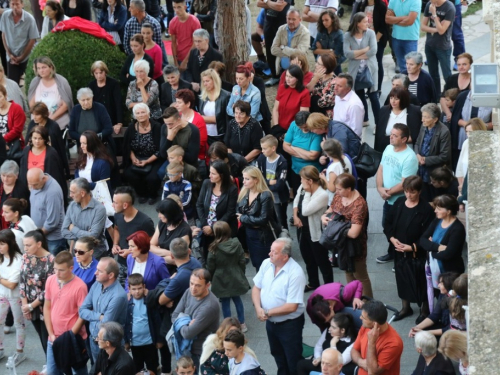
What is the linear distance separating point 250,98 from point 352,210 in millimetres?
3033

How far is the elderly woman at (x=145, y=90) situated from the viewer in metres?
13.1

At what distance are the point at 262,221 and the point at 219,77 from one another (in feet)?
10.4

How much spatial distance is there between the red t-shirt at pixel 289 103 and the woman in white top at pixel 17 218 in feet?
11.5

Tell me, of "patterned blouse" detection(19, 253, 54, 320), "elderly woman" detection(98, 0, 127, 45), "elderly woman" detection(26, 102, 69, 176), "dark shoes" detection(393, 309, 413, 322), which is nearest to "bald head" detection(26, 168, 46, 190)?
"elderly woman" detection(26, 102, 69, 176)

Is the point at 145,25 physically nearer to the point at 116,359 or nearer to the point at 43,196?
the point at 43,196

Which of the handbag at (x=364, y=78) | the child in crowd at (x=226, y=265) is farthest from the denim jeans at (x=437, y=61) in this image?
the child in crowd at (x=226, y=265)

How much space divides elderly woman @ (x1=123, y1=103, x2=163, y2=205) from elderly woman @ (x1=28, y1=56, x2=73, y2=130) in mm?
1156

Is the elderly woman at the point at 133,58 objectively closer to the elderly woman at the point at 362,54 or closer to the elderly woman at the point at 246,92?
the elderly woman at the point at 246,92

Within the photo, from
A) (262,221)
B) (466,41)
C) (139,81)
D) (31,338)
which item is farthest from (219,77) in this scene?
(466,41)

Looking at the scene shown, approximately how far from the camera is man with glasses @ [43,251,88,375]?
30.8 feet

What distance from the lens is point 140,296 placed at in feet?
30.4

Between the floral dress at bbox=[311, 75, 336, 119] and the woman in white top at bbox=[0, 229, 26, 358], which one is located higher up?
the floral dress at bbox=[311, 75, 336, 119]

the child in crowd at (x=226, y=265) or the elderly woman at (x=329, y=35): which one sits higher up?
the elderly woman at (x=329, y=35)

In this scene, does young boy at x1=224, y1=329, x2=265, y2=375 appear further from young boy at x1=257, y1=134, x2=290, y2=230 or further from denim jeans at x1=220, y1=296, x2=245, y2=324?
young boy at x1=257, y1=134, x2=290, y2=230
